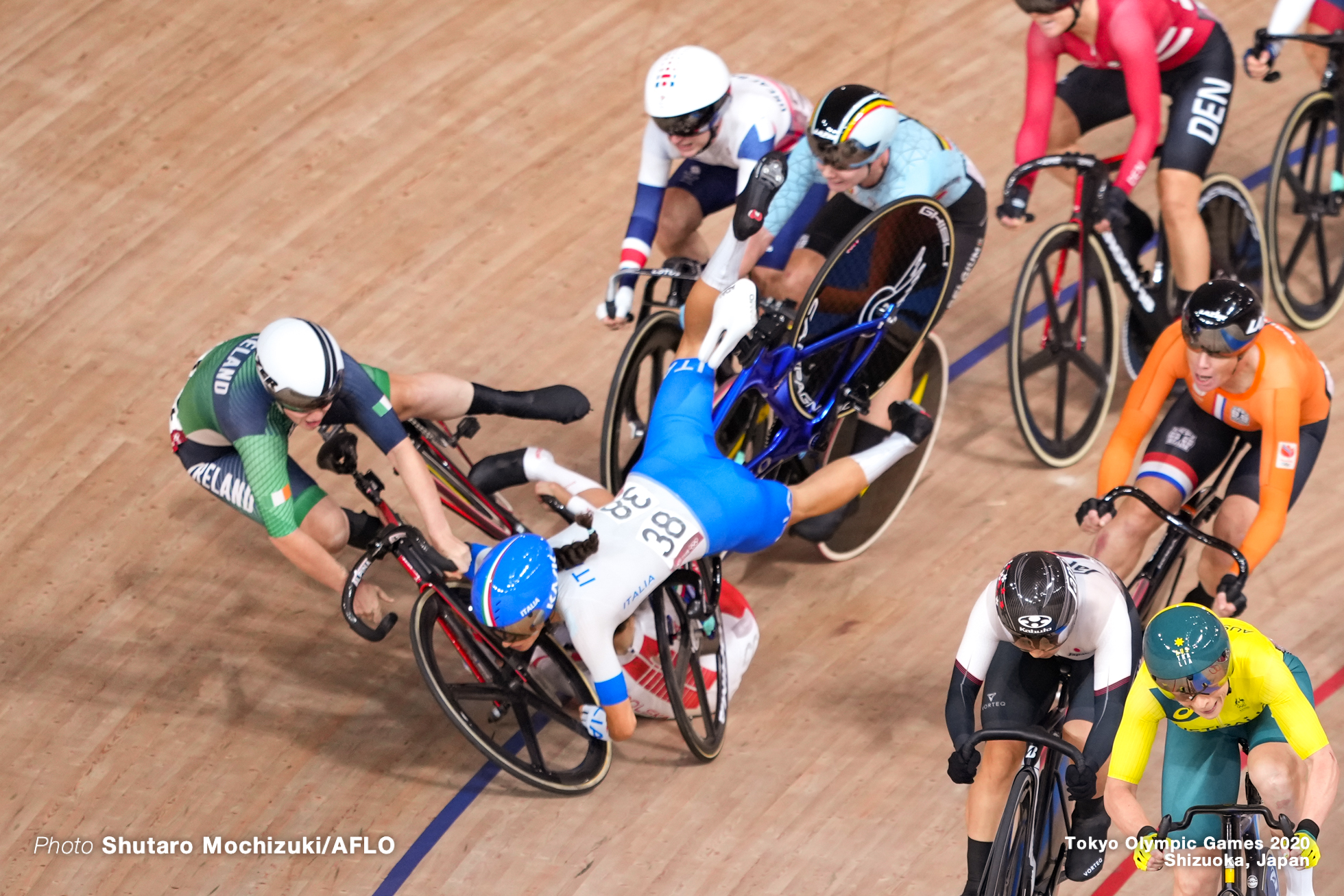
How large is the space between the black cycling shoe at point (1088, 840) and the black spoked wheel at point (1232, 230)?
2.29 m

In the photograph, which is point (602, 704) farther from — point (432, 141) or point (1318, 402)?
point (432, 141)

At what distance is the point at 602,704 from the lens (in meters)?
4.04

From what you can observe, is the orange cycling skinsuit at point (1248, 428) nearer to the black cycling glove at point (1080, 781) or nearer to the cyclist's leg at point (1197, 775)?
the cyclist's leg at point (1197, 775)

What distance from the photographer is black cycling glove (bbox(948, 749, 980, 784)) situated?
335 cm

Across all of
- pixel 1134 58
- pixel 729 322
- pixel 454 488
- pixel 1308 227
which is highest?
pixel 1134 58

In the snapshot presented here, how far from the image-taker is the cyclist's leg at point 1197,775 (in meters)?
3.35

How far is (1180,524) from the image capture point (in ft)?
12.9

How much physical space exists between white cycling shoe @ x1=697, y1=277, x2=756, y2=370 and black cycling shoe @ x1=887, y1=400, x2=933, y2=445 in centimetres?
54

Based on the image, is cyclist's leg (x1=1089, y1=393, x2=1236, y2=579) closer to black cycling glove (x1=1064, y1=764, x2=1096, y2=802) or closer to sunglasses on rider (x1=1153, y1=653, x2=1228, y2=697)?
black cycling glove (x1=1064, y1=764, x2=1096, y2=802)

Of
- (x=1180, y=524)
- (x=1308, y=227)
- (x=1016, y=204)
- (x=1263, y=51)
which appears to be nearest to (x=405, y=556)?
(x=1180, y=524)

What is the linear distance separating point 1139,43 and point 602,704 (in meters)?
2.63

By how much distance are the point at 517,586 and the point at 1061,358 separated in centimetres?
235

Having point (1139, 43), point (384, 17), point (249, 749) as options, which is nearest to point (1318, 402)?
point (1139, 43)

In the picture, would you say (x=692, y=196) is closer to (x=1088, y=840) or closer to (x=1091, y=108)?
(x=1091, y=108)
